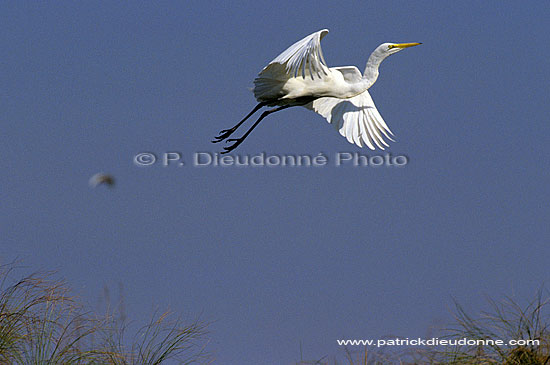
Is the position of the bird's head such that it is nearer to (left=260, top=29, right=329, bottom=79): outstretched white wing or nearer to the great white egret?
the great white egret

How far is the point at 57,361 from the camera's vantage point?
329 cm

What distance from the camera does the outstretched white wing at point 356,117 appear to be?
5785 millimetres

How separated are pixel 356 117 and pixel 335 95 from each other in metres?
0.48

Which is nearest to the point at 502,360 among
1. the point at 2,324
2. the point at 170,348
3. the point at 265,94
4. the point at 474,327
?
the point at 474,327

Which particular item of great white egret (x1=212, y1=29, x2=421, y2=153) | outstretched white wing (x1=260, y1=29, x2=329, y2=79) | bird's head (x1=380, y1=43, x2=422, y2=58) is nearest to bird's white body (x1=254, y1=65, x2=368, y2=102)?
great white egret (x1=212, y1=29, x2=421, y2=153)

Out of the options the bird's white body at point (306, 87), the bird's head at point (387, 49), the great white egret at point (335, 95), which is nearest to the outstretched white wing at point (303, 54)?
the great white egret at point (335, 95)

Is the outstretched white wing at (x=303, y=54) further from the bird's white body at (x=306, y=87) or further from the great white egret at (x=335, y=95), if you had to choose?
the bird's white body at (x=306, y=87)

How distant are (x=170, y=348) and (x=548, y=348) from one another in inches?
77.6

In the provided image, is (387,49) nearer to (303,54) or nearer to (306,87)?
(306,87)

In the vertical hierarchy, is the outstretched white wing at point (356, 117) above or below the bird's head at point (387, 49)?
below

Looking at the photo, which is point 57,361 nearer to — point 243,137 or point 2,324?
point 2,324

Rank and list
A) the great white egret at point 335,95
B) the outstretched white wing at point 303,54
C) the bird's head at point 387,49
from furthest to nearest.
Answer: the bird's head at point 387,49
the great white egret at point 335,95
the outstretched white wing at point 303,54

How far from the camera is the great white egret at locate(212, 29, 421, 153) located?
17.7 feet

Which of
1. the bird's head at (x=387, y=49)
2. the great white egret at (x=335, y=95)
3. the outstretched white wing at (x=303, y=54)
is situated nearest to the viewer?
the outstretched white wing at (x=303, y=54)
